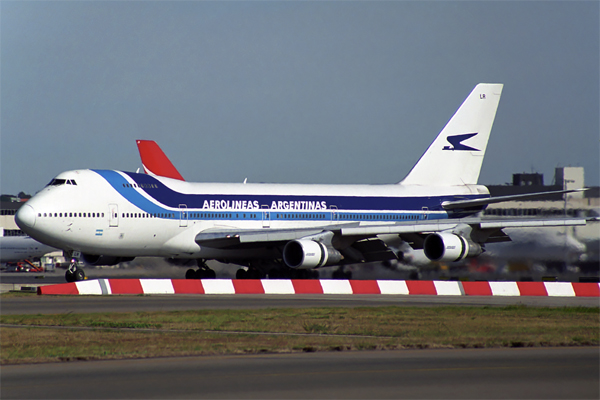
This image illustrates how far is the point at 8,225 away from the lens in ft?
320

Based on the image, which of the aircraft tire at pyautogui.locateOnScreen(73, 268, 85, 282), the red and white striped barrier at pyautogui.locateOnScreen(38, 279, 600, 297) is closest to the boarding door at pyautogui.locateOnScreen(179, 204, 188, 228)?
the aircraft tire at pyautogui.locateOnScreen(73, 268, 85, 282)

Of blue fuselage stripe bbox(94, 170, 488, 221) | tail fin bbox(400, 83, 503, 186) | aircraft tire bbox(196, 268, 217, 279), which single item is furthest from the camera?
tail fin bbox(400, 83, 503, 186)

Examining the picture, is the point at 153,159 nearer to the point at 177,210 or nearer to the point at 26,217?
the point at 177,210

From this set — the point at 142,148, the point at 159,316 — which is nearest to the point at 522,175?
the point at 142,148

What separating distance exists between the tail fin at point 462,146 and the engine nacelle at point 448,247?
25.7ft

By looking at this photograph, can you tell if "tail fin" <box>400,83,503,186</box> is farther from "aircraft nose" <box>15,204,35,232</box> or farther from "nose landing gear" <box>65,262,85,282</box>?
"aircraft nose" <box>15,204,35,232</box>

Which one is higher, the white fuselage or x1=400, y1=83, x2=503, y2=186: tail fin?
x1=400, y1=83, x2=503, y2=186: tail fin

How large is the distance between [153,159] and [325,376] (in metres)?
49.0

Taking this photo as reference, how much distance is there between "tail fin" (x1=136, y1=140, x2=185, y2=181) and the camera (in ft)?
194

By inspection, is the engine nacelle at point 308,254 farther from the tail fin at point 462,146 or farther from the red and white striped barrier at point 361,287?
the tail fin at point 462,146

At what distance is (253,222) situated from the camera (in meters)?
40.1

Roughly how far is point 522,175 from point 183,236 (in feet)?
247

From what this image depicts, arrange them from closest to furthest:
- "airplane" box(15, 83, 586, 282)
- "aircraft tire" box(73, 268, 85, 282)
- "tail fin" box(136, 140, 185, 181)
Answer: "aircraft tire" box(73, 268, 85, 282), "airplane" box(15, 83, 586, 282), "tail fin" box(136, 140, 185, 181)

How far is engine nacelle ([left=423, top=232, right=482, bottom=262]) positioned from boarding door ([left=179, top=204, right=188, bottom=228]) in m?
10.8
